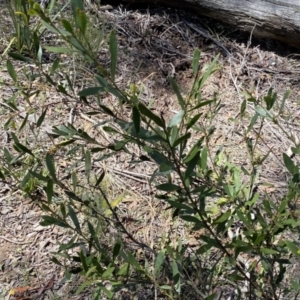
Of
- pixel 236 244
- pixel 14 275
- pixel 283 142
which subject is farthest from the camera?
pixel 283 142

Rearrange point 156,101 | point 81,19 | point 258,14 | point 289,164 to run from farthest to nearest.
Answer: point 258,14 < point 156,101 < point 289,164 < point 81,19

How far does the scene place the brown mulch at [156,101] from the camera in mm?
Result: 2117

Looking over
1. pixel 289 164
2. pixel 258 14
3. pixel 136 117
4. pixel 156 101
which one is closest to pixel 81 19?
pixel 136 117

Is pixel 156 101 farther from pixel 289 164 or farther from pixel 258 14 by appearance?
pixel 289 164

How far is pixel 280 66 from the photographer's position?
306cm

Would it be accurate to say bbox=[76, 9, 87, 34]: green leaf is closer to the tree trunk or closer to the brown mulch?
the brown mulch

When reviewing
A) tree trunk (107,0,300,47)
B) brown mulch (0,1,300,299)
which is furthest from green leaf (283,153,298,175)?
tree trunk (107,0,300,47)

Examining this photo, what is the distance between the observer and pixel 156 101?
9.12ft

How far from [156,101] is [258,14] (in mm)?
841

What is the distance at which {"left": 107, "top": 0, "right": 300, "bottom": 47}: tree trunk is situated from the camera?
302 centimetres

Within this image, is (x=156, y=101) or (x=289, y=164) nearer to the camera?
(x=289, y=164)

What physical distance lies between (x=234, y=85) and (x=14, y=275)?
1.51 metres

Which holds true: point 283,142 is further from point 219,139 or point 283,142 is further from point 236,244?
point 236,244

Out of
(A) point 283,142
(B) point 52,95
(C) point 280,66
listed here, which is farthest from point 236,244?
(C) point 280,66
